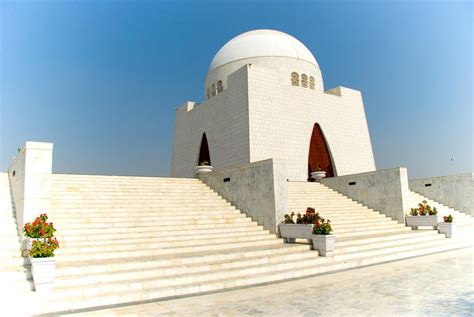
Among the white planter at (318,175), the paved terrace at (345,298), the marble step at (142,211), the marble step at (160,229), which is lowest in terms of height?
the paved terrace at (345,298)

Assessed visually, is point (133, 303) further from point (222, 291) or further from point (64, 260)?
point (64, 260)

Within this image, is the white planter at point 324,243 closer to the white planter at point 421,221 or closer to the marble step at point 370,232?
the marble step at point 370,232

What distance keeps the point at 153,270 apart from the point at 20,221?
3733 millimetres

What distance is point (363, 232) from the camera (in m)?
14.0

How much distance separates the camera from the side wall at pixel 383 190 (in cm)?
1627

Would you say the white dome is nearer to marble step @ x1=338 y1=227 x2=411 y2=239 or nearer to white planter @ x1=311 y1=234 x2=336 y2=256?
marble step @ x1=338 y1=227 x2=411 y2=239

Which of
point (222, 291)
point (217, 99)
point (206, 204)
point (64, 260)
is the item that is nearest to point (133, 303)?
point (222, 291)

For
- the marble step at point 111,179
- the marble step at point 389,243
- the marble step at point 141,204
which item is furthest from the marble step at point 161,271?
the marble step at point 111,179

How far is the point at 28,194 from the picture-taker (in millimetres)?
8711

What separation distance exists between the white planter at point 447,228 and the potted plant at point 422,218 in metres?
0.38

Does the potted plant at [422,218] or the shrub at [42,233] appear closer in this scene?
the shrub at [42,233]

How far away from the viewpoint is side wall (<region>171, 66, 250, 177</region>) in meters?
23.4

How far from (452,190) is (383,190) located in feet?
18.6

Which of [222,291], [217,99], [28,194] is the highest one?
[217,99]
